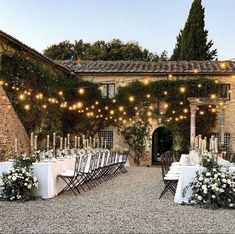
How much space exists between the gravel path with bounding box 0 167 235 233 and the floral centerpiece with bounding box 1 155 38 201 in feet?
0.93

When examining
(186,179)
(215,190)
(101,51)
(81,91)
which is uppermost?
(101,51)

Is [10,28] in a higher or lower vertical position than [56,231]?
higher

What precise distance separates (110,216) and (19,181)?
7.15ft

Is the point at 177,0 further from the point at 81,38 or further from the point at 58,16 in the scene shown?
the point at 81,38

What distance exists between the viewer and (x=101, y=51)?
106 feet

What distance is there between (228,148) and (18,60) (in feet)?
32.5

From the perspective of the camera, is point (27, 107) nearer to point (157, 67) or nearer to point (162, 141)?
point (157, 67)

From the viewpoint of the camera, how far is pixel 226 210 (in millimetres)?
7480

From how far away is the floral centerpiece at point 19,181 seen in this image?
8102mm

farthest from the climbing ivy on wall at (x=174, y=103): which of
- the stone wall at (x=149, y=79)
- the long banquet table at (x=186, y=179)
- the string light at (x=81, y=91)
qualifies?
the long banquet table at (x=186, y=179)

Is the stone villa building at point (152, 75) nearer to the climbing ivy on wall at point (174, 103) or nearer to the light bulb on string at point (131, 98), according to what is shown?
the climbing ivy on wall at point (174, 103)

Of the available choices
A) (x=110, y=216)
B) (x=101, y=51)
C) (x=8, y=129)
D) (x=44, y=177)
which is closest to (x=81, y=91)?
(x=8, y=129)

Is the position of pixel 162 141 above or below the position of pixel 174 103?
below

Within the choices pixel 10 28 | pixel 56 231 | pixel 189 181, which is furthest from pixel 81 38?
pixel 56 231
